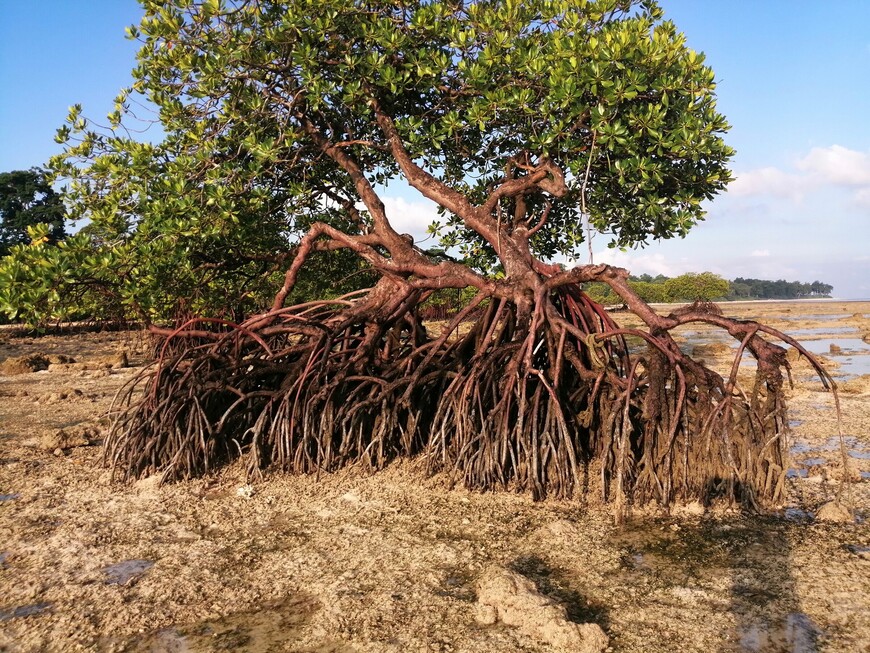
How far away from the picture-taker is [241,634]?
10.2ft

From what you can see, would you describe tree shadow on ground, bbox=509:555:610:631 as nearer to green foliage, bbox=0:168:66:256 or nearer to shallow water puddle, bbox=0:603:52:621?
shallow water puddle, bbox=0:603:52:621

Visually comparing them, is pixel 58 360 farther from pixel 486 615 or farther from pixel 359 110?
pixel 486 615

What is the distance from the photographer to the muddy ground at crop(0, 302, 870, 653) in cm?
308

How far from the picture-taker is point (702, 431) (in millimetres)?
4750

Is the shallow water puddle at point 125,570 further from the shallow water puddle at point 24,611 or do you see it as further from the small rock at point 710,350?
the small rock at point 710,350

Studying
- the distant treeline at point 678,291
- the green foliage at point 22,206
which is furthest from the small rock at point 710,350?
the green foliage at point 22,206

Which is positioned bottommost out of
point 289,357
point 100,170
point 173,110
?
point 289,357

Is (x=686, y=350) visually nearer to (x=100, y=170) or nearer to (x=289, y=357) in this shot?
(x=289, y=357)

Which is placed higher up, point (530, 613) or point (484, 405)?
point (484, 405)

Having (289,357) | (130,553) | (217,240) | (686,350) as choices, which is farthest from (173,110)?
(686,350)

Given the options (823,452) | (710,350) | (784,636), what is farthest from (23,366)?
(710,350)

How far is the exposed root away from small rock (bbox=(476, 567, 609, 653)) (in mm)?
1470

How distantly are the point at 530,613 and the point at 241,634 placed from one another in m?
1.32

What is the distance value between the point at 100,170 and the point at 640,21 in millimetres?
4498
